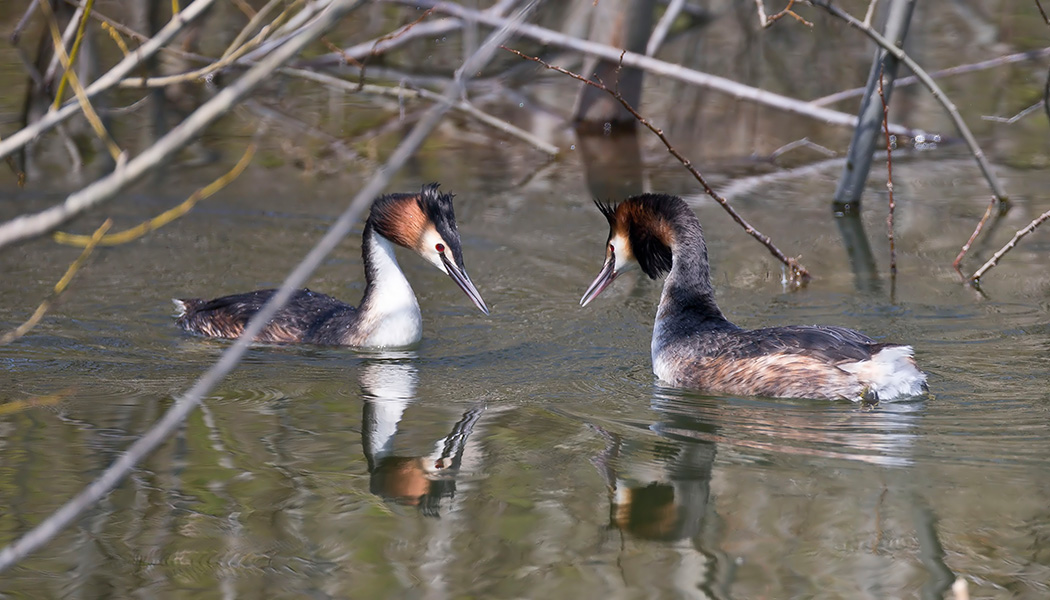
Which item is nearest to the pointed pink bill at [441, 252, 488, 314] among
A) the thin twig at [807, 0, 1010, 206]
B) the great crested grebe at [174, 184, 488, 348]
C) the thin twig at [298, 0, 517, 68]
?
the great crested grebe at [174, 184, 488, 348]

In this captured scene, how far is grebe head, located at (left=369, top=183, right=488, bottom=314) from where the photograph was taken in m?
7.13

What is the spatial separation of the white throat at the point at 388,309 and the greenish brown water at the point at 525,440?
0.50 feet

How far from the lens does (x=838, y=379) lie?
5.98 m

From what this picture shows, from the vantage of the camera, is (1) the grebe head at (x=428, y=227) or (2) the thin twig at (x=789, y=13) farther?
(1) the grebe head at (x=428, y=227)

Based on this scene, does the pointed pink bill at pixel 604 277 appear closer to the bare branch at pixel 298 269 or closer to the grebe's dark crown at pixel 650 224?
the grebe's dark crown at pixel 650 224

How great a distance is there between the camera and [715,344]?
6367 mm

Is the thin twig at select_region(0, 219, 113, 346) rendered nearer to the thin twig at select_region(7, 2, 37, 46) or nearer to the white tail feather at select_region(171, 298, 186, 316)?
the thin twig at select_region(7, 2, 37, 46)

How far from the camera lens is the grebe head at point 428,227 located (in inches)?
281

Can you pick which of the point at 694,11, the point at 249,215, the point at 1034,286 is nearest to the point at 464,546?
the point at 1034,286

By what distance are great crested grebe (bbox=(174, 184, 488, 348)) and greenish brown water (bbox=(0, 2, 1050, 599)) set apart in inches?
6.7

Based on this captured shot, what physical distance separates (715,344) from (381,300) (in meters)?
1.94

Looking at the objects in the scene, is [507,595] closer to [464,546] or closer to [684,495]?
[464,546]

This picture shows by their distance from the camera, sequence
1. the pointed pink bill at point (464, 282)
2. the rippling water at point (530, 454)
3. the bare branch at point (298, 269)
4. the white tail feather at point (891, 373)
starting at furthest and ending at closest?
the pointed pink bill at point (464, 282) → the white tail feather at point (891, 373) → the rippling water at point (530, 454) → the bare branch at point (298, 269)

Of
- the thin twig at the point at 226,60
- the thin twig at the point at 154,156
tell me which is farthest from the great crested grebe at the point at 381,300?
the thin twig at the point at 154,156
